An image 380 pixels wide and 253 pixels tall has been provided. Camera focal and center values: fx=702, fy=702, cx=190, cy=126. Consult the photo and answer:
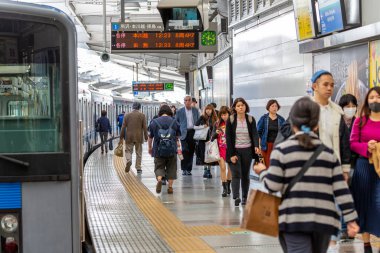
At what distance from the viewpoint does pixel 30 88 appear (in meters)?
4.68

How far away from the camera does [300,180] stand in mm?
4172

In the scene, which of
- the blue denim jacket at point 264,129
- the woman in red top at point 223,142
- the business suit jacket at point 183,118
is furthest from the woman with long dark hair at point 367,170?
the business suit jacket at point 183,118

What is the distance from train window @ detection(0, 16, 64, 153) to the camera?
15.2ft

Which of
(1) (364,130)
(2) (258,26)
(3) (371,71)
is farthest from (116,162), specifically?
(1) (364,130)

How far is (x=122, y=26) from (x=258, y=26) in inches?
144

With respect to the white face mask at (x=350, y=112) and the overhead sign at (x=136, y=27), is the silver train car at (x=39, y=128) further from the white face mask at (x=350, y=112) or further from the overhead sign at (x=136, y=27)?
the overhead sign at (x=136, y=27)

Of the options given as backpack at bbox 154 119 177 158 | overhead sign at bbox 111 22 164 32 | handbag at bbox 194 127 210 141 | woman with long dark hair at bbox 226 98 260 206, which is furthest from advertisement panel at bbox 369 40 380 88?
overhead sign at bbox 111 22 164 32

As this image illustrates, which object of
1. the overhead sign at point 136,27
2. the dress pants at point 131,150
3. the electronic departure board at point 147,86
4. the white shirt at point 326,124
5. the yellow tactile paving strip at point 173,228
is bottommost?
the yellow tactile paving strip at point 173,228

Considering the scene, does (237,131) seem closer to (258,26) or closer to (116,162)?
(258,26)

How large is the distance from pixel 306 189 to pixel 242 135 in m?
5.67

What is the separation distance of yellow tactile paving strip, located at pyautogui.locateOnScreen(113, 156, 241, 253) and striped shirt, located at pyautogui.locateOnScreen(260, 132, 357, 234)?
9.42 feet

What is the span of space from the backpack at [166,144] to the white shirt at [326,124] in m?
5.80

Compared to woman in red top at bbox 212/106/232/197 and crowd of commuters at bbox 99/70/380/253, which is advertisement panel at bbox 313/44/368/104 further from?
woman in red top at bbox 212/106/232/197

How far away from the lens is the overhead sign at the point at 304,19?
33.0 ft
